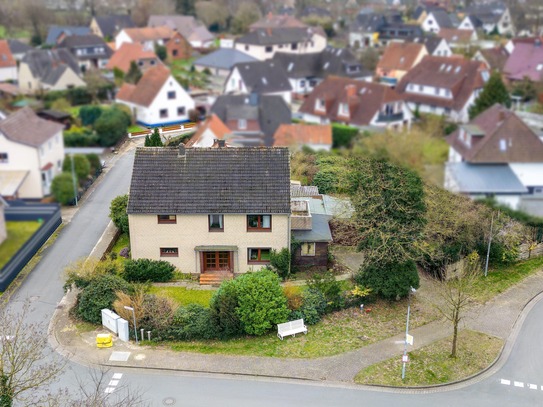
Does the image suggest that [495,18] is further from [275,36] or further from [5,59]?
[5,59]

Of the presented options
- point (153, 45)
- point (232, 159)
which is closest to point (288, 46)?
point (153, 45)

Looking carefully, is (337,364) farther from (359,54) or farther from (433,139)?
(359,54)

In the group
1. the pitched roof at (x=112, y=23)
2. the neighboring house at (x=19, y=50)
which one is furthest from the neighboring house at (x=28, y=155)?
the pitched roof at (x=112, y=23)

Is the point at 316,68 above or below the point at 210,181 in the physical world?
below

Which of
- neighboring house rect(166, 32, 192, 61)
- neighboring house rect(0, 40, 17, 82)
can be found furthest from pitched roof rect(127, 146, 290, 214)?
neighboring house rect(166, 32, 192, 61)

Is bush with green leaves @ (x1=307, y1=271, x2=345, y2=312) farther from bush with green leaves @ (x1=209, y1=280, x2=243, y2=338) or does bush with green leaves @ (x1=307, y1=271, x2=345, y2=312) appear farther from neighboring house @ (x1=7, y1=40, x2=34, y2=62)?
neighboring house @ (x1=7, y1=40, x2=34, y2=62)

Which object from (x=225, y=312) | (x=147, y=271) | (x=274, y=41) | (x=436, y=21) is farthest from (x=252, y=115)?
(x=436, y=21)
